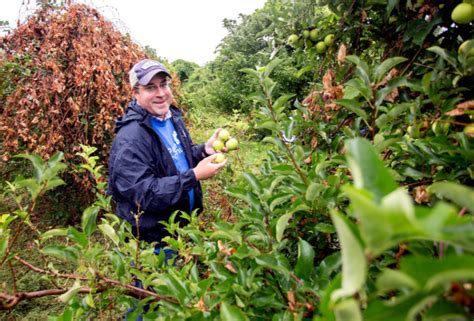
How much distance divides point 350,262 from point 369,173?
102mm

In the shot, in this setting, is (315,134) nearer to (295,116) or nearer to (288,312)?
(295,116)

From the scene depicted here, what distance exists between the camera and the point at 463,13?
951mm

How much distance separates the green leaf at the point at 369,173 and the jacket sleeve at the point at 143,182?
1581 millimetres

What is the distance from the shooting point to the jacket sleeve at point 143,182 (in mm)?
1869

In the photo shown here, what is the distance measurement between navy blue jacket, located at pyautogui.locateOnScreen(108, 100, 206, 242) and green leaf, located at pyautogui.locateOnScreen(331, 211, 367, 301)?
160 centimetres

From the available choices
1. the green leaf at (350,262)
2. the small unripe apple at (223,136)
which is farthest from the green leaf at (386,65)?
the small unripe apple at (223,136)

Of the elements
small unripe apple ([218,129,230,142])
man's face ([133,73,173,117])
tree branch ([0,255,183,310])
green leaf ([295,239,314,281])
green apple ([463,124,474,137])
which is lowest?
tree branch ([0,255,183,310])

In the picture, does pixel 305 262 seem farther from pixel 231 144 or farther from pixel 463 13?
pixel 231 144

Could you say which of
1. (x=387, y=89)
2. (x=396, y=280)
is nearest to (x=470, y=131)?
(x=387, y=89)

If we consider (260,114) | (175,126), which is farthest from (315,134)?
(175,126)

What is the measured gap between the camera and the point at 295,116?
128cm

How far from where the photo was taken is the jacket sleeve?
1869 mm

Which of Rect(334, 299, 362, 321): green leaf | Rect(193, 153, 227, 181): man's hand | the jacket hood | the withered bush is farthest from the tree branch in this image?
the withered bush

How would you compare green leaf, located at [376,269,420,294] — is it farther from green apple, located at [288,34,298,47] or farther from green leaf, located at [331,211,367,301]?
green apple, located at [288,34,298,47]
